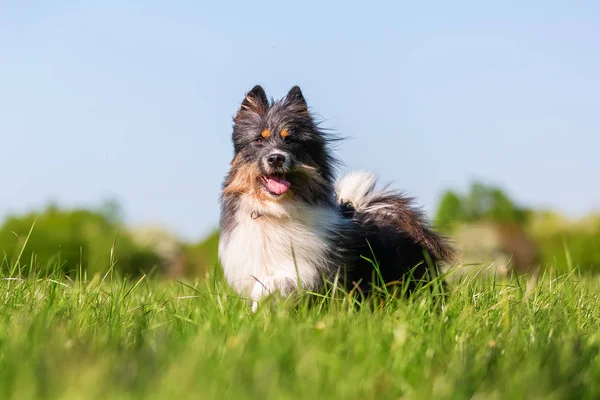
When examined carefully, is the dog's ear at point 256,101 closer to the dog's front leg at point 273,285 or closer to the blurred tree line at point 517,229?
the dog's front leg at point 273,285

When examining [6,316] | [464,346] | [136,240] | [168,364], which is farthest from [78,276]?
[136,240]

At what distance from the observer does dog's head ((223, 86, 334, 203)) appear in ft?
19.7

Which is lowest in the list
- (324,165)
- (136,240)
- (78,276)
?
(136,240)

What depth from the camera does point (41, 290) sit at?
530cm

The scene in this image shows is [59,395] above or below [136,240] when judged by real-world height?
above

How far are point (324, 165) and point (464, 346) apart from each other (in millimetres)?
2798

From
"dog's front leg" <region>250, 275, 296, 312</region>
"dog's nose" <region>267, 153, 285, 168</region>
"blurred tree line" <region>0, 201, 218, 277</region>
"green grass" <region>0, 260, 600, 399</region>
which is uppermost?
"dog's nose" <region>267, 153, 285, 168</region>

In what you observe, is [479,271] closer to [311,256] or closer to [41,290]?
[311,256]

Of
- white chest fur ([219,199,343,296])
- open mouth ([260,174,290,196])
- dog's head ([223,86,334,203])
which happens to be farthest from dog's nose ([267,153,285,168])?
white chest fur ([219,199,343,296])

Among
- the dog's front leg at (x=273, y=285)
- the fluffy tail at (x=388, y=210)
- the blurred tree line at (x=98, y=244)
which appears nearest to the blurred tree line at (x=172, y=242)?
the blurred tree line at (x=98, y=244)

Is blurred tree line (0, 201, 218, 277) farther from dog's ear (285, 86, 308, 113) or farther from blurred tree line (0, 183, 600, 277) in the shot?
dog's ear (285, 86, 308, 113)

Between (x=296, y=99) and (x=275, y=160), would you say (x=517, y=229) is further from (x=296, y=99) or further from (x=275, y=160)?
(x=275, y=160)

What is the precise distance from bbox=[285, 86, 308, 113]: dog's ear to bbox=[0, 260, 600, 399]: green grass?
200 cm

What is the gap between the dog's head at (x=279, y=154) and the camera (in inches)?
237
